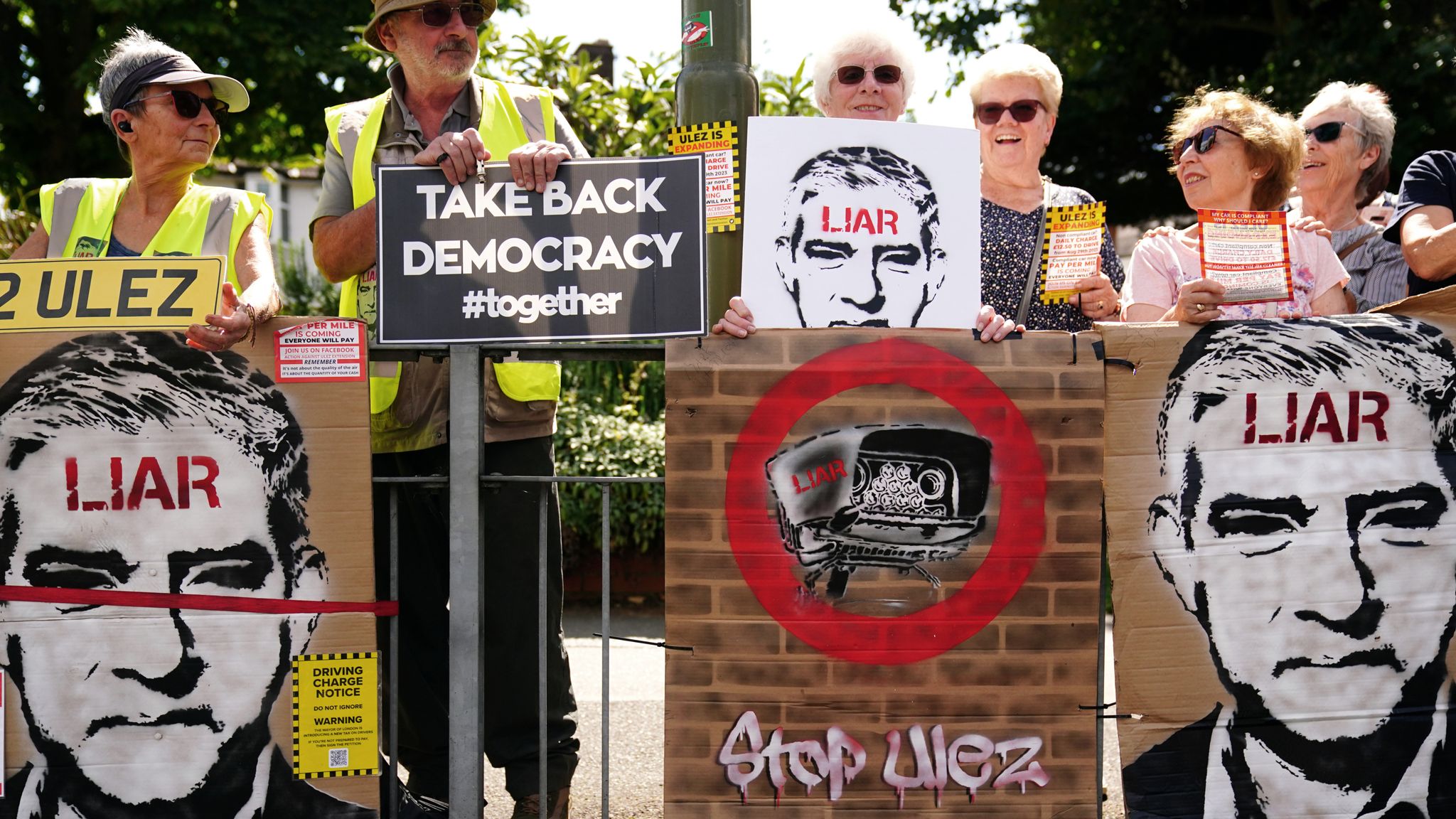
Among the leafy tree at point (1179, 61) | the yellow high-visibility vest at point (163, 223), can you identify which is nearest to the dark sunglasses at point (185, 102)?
the yellow high-visibility vest at point (163, 223)

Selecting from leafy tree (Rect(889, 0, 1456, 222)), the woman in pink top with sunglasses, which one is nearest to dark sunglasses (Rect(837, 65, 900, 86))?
the woman in pink top with sunglasses

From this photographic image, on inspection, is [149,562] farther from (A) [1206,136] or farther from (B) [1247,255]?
(A) [1206,136]

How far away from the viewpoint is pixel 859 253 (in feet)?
10.1

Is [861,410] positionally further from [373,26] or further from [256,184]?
[256,184]

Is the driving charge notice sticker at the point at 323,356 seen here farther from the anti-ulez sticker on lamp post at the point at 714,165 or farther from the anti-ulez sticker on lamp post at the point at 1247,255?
the anti-ulez sticker on lamp post at the point at 1247,255

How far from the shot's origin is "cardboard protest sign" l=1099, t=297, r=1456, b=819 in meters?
3.06

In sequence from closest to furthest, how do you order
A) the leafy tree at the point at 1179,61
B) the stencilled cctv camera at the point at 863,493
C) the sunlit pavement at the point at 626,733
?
the stencilled cctv camera at the point at 863,493 → the sunlit pavement at the point at 626,733 → the leafy tree at the point at 1179,61

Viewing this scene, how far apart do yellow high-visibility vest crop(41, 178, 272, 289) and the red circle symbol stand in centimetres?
142

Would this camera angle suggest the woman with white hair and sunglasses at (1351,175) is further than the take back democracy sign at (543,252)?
Yes

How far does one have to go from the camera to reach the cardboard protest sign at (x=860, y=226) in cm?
307

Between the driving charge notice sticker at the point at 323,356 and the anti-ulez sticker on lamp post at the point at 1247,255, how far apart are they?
198 cm

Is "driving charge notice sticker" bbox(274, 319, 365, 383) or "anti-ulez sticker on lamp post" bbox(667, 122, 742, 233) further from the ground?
"anti-ulez sticker on lamp post" bbox(667, 122, 742, 233)

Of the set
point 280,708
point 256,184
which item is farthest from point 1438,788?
point 256,184

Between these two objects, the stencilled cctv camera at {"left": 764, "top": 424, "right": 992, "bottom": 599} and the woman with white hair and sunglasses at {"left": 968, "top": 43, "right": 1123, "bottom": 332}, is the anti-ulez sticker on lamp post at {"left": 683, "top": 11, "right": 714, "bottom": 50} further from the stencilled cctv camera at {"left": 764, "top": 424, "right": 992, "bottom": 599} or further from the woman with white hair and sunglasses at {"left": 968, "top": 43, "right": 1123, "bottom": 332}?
the stencilled cctv camera at {"left": 764, "top": 424, "right": 992, "bottom": 599}
